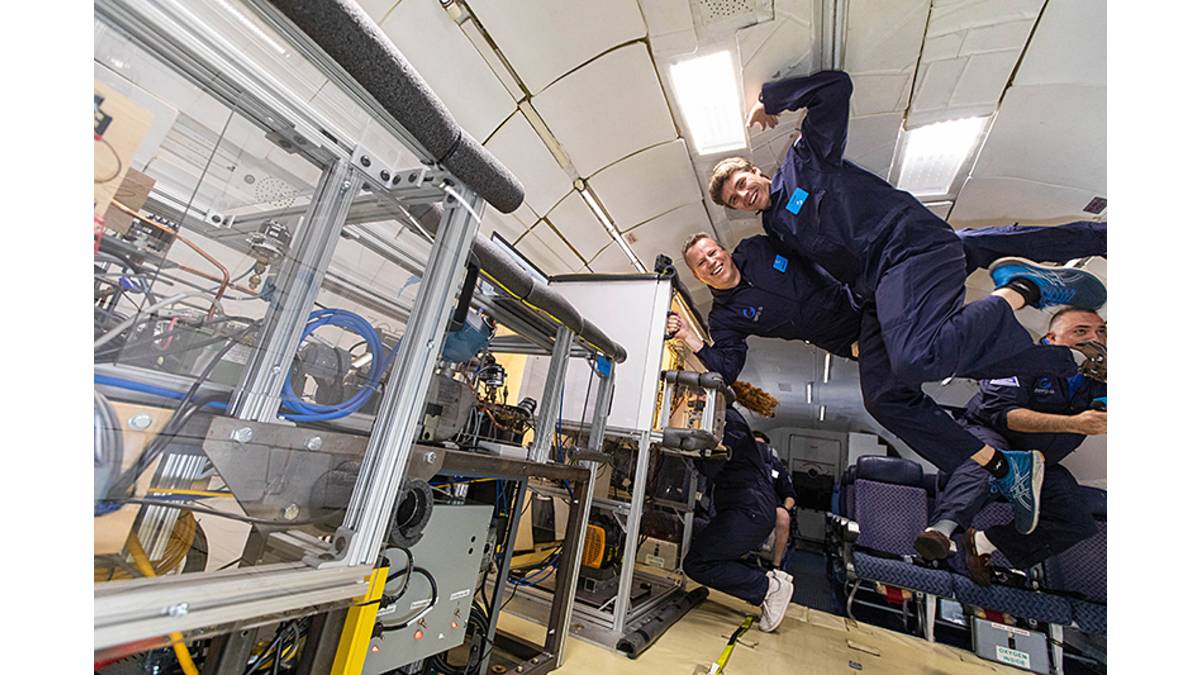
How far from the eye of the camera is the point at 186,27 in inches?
24.3

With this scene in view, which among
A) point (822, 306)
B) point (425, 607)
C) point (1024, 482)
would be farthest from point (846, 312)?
point (425, 607)

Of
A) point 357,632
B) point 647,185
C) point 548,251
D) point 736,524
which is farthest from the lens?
point 548,251

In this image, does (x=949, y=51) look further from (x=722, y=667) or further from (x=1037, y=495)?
(x=722, y=667)

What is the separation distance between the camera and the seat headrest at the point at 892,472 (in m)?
4.39

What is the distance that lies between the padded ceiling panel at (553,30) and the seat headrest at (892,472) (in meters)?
4.42

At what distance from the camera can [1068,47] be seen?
7.87 feet

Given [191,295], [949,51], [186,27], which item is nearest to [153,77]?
[186,27]

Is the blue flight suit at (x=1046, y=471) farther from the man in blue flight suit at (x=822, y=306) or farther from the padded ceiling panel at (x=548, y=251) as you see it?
the padded ceiling panel at (x=548, y=251)

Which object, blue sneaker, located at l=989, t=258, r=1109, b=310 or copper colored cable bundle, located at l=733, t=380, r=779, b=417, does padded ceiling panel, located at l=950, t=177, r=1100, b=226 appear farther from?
copper colored cable bundle, located at l=733, t=380, r=779, b=417

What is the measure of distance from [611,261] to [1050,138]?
10.7 ft

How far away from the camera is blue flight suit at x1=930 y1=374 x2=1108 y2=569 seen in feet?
9.42

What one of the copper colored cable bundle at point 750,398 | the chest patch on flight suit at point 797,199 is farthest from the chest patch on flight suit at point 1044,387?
the chest patch on flight suit at point 797,199

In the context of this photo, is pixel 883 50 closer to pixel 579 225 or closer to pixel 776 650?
pixel 579 225

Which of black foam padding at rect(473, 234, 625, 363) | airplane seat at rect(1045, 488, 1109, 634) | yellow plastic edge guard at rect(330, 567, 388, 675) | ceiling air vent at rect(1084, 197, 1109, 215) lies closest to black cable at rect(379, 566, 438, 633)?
yellow plastic edge guard at rect(330, 567, 388, 675)
